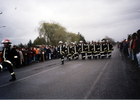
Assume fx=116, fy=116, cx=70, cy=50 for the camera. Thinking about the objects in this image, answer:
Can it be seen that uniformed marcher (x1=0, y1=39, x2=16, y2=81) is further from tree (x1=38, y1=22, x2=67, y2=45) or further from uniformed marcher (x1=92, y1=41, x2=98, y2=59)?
tree (x1=38, y1=22, x2=67, y2=45)

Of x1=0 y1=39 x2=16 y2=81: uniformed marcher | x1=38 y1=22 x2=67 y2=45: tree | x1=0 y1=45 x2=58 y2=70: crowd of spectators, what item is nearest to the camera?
x1=0 y1=39 x2=16 y2=81: uniformed marcher

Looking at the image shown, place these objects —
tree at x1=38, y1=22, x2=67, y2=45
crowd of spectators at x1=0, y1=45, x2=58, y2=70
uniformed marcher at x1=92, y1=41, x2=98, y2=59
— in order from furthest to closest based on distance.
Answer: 1. tree at x1=38, y1=22, x2=67, y2=45
2. uniformed marcher at x1=92, y1=41, x2=98, y2=59
3. crowd of spectators at x1=0, y1=45, x2=58, y2=70

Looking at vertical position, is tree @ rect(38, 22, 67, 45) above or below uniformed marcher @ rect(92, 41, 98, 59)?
above

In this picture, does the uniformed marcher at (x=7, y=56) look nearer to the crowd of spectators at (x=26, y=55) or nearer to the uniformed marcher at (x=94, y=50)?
the crowd of spectators at (x=26, y=55)

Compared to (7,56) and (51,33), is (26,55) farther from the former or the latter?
(51,33)

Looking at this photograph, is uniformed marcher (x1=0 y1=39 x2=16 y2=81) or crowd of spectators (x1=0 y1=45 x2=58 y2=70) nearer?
uniformed marcher (x1=0 y1=39 x2=16 y2=81)

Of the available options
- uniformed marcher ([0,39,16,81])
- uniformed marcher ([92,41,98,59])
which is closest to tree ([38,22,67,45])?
uniformed marcher ([92,41,98,59])

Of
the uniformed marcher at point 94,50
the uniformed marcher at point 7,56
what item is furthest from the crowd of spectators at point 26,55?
the uniformed marcher at point 94,50

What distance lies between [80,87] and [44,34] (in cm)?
4007

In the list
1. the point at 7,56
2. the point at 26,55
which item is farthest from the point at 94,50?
the point at 7,56

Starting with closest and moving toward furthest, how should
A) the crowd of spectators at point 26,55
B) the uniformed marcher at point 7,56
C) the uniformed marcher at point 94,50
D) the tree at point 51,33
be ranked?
the uniformed marcher at point 7,56
the crowd of spectators at point 26,55
the uniformed marcher at point 94,50
the tree at point 51,33

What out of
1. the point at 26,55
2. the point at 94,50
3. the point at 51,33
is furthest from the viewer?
the point at 51,33

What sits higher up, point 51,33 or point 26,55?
point 51,33

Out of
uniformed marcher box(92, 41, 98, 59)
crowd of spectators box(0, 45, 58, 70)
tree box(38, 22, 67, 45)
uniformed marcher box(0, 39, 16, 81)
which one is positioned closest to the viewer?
uniformed marcher box(0, 39, 16, 81)
